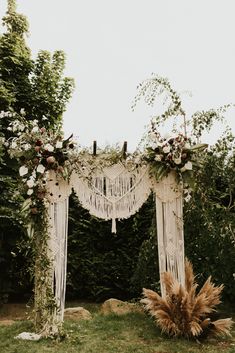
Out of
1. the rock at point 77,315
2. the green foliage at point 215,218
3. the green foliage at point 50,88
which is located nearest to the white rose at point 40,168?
the green foliage at point 215,218

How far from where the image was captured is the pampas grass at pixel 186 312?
17.5ft

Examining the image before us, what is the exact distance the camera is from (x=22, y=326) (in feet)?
20.0

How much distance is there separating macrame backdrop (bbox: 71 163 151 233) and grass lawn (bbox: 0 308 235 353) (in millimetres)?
1538

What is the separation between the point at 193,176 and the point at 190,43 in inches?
104

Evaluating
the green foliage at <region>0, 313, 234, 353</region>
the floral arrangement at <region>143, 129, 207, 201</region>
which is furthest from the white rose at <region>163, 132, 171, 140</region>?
the green foliage at <region>0, 313, 234, 353</region>

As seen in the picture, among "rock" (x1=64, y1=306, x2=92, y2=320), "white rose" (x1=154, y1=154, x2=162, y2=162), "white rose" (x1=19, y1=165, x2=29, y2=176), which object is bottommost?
"rock" (x1=64, y1=306, x2=92, y2=320)

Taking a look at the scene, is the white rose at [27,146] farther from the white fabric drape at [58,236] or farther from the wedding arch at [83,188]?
the white fabric drape at [58,236]

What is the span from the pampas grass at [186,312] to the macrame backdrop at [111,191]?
3.46 ft

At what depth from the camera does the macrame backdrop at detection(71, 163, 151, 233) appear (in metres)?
5.69

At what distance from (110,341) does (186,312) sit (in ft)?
3.34

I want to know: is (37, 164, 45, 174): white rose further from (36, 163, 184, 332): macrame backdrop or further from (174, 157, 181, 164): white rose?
(174, 157, 181, 164): white rose

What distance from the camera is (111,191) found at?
5.71 metres

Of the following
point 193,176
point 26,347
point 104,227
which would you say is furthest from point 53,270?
point 104,227

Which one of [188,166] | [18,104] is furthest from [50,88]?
[188,166]
